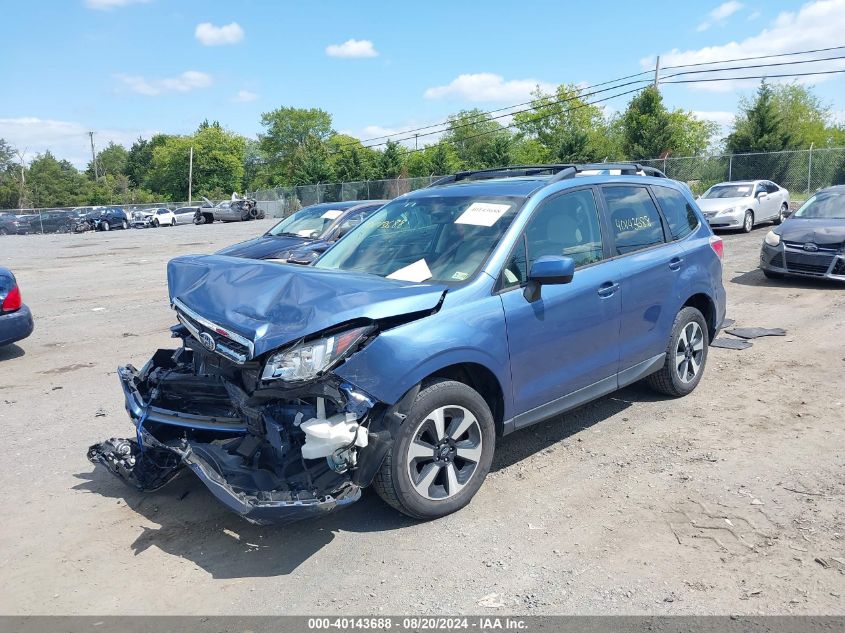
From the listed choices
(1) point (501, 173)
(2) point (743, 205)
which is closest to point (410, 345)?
(1) point (501, 173)

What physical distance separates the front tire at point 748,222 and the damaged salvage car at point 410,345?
15622 millimetres

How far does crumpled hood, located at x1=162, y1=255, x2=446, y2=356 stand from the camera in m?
3.30

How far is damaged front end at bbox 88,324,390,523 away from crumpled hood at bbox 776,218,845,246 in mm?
9538

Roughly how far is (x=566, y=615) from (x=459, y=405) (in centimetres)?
122

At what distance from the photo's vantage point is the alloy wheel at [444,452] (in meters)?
3.58

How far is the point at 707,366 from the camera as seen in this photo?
22.0 feet

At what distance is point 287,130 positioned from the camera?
4368 inches

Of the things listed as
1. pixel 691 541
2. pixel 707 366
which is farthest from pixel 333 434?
pixel 707 366

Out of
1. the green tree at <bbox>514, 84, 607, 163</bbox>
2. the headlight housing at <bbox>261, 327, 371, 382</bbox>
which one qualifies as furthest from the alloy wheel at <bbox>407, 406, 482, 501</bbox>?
the green tree at <bbox>514, 84, 607, 163</bbox>

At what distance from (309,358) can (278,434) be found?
1.44ft

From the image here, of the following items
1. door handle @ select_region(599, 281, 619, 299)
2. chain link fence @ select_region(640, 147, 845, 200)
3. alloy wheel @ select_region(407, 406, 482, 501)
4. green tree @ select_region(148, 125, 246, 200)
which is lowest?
alloy wheel @ select_region(407, 406, 482, 501)

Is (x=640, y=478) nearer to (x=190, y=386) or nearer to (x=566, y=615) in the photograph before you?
(x=566, y=615)

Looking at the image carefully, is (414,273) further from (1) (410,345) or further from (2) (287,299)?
(2) (287,299)

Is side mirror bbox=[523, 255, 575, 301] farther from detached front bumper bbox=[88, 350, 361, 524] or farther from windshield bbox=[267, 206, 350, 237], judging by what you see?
windshield bbox=[267, 206, 350, 237]
